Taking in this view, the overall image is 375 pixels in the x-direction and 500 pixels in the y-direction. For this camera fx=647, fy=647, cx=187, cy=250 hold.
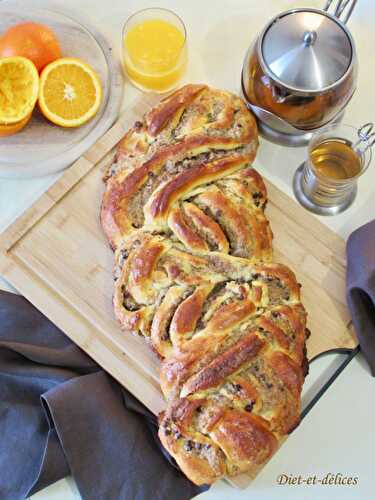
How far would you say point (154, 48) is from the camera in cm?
193

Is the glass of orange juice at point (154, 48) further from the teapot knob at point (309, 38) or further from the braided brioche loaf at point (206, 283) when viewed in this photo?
the teapot knob at point (309, 38)

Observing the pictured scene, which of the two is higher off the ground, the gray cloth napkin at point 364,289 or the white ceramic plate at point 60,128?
the white ceramic plate at point 60,128

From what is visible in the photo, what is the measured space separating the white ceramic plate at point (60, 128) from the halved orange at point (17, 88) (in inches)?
3.2

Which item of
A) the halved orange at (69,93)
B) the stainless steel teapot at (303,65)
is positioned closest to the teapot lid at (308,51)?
the stainless steel teapot at (303,65)

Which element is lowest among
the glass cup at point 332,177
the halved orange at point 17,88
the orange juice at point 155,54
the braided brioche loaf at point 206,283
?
the glass cup at point 332,177

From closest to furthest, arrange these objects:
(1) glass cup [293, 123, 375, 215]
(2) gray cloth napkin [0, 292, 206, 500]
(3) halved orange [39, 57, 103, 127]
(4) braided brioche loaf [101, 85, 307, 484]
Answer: (4) braided brioche loaf [101, 85, 307, 484], (2) gray cloth napkin [0, 292, 206, 500], (1) glass cup [293, 123, 375, 215], (3) halved orange [39, 57, 103, 127]

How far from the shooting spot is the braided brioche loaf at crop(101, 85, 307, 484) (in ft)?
4.61

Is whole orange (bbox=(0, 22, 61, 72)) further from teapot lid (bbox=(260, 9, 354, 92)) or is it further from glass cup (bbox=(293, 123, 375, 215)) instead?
glass cup (bbox=(293, 123, 375, 215))

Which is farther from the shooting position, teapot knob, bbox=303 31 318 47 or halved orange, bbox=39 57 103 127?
halved orange, bbox=39 57 103 127

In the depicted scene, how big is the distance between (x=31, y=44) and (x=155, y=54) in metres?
0.36

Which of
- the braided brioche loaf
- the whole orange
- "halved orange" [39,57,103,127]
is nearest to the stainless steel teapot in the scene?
the braided brioche loaf

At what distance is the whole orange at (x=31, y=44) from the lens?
185 cm

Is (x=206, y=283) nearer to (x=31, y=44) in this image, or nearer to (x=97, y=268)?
(x=97, y=268)

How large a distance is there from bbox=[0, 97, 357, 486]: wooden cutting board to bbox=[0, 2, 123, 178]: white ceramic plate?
0.09 meters
